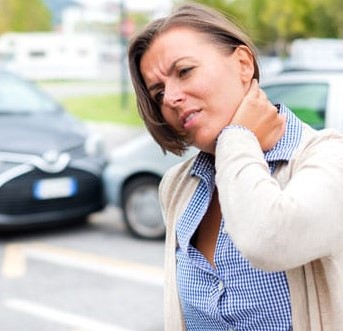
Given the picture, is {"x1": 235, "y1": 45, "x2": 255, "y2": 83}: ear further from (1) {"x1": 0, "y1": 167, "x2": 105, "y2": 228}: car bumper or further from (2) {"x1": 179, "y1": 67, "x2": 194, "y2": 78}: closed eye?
(1) {"x1": 0, "y1": 167, "x2": 105, "y2": 228}: car bumper

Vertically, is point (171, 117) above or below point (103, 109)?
above

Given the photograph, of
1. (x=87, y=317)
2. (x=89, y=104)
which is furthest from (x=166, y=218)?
(x=89, y=104)

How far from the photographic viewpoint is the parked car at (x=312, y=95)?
19.4 feet

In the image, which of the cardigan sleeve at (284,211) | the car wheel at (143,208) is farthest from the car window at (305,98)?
the cardigan sleeve at (284,211)

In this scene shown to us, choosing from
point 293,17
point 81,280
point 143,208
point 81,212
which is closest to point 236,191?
point 81,280

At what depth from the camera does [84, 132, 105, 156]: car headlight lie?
705cm

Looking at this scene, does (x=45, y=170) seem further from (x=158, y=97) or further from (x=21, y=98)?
(x=158, y=97)

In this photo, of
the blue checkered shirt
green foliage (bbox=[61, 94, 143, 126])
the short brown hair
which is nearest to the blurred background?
the short brown hair

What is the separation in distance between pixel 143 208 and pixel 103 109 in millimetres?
13733

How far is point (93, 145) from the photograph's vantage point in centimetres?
711

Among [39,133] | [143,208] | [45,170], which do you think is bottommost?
[143,208]

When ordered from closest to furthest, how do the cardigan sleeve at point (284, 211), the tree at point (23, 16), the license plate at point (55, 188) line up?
the cardigan sleeve at point (284, 211) < the license plate at point (55, 188) < the tree at point (23, 16)

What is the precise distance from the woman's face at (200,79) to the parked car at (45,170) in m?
5.22

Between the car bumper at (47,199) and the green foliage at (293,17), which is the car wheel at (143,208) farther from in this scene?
the green foliage at (293,17)
